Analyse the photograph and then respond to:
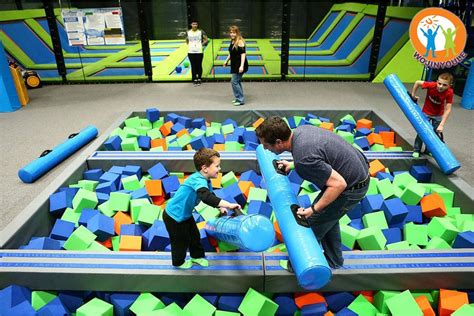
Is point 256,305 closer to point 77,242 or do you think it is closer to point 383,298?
point 383,298

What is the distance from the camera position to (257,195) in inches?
145

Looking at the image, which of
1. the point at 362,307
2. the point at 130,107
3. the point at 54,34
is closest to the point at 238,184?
the point at 362,307

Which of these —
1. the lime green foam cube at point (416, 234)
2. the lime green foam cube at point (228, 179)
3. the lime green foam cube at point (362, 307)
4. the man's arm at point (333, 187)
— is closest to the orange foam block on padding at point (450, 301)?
the lime green foam cube at point (362, 307)

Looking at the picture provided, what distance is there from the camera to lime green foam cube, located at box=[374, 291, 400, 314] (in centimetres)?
253

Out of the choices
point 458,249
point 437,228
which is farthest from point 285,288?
point 437,228

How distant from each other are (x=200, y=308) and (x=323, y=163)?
1397 mm

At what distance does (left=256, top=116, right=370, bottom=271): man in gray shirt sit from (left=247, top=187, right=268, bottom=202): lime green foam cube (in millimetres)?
1252

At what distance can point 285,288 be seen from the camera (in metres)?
2.59

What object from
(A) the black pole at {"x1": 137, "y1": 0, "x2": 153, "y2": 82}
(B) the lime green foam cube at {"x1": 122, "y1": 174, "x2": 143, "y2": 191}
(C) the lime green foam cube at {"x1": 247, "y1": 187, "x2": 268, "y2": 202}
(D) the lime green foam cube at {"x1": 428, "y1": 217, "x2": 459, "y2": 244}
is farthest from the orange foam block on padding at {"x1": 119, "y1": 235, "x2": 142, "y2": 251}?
(A) the black pole at {"x1": 137, "y1": 0, "x2": 153, "y2": 82}

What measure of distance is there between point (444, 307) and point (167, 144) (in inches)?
151

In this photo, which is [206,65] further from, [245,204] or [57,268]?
[57,268]

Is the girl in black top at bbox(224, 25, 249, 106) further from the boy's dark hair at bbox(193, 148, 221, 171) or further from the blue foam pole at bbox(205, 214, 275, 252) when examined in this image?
the blue foam pole at bbox(205, 214, 275, 252)

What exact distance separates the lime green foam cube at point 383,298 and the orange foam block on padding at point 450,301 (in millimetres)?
297

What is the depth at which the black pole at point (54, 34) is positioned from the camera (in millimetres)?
7816
